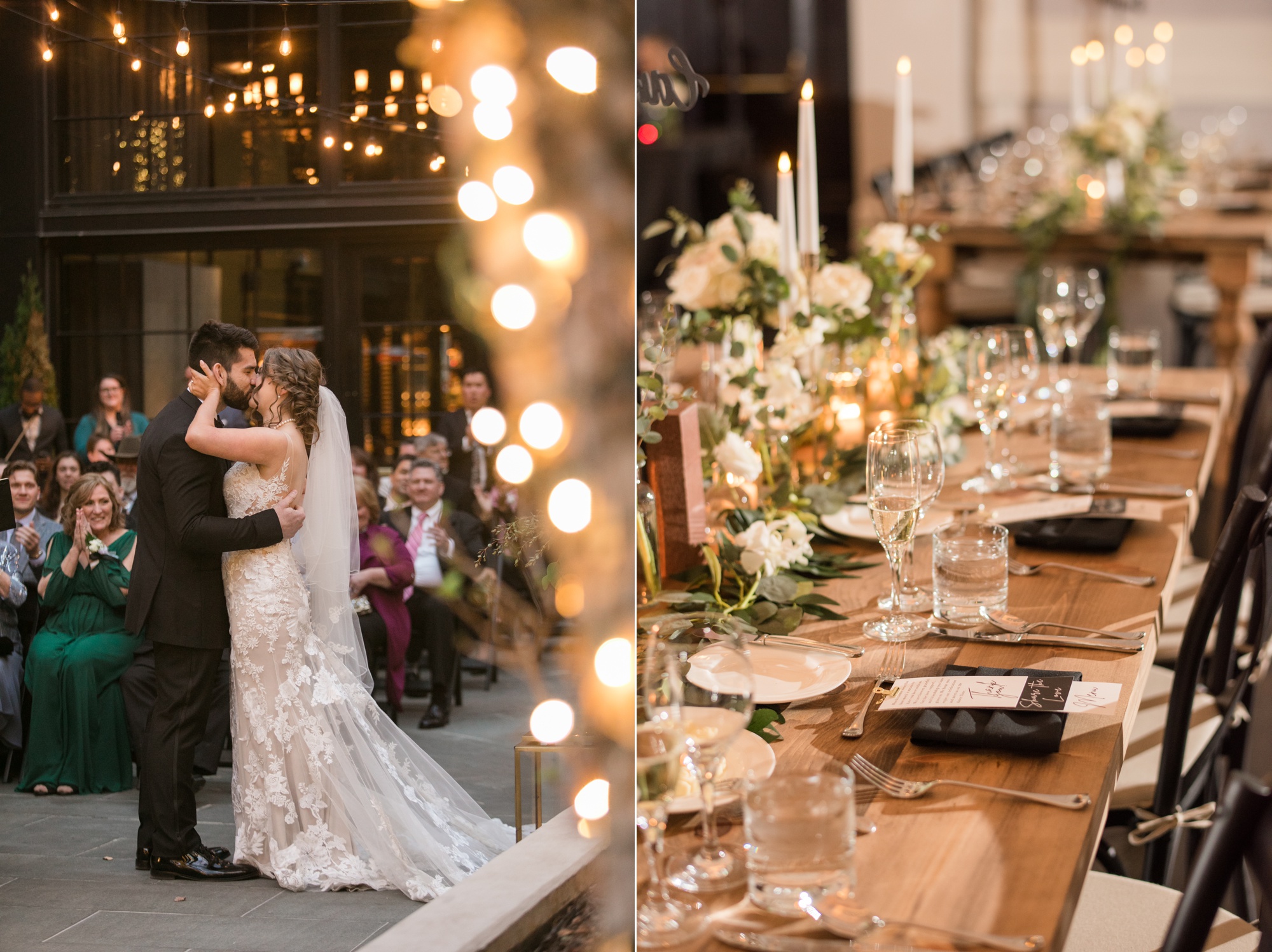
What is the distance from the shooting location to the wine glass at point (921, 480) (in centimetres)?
140

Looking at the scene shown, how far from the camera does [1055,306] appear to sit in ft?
8.68

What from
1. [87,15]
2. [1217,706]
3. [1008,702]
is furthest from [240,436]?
[1217,706]

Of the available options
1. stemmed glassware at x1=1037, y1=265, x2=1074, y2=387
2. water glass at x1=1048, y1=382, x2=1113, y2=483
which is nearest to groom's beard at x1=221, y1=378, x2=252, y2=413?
water glass at x1=1048, y1=382, x2=1113, y2=483

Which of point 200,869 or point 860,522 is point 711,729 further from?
point 860,522

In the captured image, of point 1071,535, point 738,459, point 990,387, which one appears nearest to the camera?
point 738,459

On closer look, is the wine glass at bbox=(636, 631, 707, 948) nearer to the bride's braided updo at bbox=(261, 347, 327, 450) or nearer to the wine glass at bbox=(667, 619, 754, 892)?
the wine glass at bbox=(667, 619, 754, 892)

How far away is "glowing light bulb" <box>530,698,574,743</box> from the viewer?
73 centimetres

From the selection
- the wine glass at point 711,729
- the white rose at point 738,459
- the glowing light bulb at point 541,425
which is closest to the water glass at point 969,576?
the white rose at point 738,459

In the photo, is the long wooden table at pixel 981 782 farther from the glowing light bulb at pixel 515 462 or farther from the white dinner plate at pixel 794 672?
the glowing light bulb at pixel 515 462

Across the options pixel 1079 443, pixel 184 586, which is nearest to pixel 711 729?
pixel 184 586

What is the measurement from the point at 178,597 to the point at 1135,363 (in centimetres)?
271

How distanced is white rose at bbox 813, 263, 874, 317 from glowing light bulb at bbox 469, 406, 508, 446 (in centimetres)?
132

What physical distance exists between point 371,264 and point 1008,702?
29.0 inches

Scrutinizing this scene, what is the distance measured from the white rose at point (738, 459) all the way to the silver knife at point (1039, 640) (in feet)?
1.11
